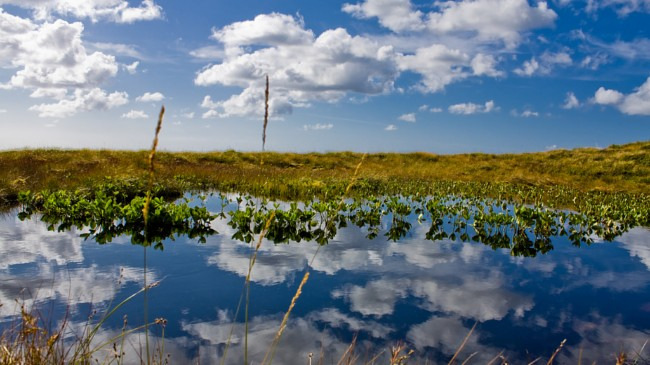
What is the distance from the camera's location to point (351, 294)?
265 inches

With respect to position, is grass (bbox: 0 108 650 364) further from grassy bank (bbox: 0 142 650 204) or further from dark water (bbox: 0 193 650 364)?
dark water (bbox: 0 193 650 364)

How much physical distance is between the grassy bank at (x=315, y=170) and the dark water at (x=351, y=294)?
707 centimetres

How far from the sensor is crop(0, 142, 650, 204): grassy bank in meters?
17.8

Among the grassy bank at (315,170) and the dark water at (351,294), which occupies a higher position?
the grassy bank at (315,170)

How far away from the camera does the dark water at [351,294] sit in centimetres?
524

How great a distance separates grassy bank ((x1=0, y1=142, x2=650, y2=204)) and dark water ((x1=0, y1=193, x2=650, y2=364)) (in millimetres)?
7068

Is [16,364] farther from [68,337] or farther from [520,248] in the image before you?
A: [520,248]

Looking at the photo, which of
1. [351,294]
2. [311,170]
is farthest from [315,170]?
[351,294]

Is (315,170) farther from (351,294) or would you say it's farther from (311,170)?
(351,294)

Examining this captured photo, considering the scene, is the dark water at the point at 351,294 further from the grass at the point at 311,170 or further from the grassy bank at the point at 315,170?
the grassy bank at the point at 315,170

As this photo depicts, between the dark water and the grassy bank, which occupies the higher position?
the grassy bank

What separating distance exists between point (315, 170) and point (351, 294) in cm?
2416

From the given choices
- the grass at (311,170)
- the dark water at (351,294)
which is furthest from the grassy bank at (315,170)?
→ the dark water at (351,294)

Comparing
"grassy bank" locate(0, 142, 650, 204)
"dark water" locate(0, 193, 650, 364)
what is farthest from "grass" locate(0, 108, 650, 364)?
"dark water" locate(0, 193, 650, 364)
